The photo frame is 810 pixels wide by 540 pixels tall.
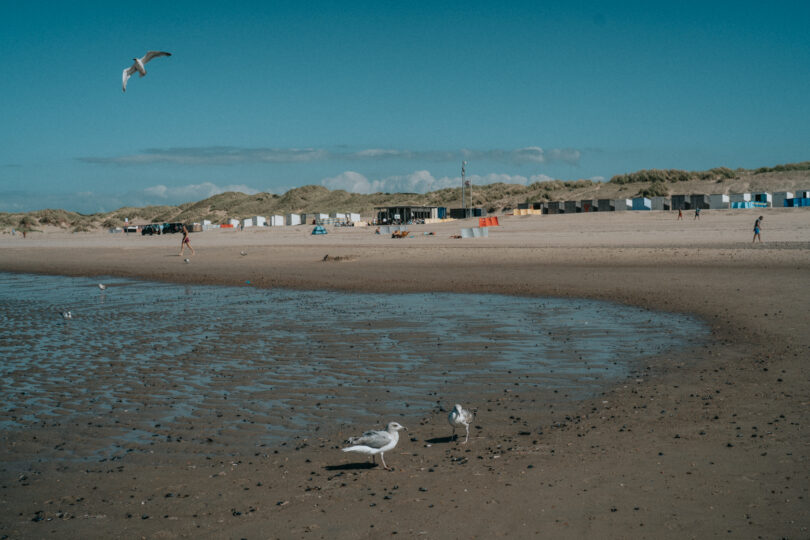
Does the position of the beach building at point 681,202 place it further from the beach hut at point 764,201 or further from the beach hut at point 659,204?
the beach hut at point 764,201

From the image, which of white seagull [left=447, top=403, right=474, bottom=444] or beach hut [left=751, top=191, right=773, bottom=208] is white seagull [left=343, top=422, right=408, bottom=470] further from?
beach hut [left=751, top=191, right=773, bottom=208]

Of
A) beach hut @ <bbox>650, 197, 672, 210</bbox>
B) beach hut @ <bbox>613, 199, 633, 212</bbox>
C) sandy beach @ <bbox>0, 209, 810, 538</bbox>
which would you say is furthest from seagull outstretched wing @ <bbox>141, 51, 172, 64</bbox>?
beach hut @ <bbox>650, 197, 672, 210</bbox>

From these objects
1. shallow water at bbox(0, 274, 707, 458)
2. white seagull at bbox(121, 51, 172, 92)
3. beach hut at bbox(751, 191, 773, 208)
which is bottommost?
shallow water at bbox(0, 274, 707, 458)

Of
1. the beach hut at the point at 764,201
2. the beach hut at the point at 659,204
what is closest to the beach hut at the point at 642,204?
the beach hut at the point at 659,204

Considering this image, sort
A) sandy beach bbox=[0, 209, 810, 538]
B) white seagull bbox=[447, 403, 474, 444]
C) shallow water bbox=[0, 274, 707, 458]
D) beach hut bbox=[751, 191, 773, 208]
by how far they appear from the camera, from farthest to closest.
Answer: beach hut bbox=[751, 191, 773, 208], shallow water bbox=[0, 274, 707, 458], white seagull bbox=[447, 403, 474, 444], sandy beach bbox=[0, 209, 810, 538]

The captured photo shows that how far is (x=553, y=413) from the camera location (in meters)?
7.99

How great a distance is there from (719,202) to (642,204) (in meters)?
6.88

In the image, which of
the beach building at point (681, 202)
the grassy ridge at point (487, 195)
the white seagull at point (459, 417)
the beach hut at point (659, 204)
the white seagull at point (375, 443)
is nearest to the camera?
the white seagull at point (375, 443)

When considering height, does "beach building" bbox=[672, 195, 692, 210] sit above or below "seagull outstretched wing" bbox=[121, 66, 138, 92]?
below

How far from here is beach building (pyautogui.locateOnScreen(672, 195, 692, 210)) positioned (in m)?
65.9

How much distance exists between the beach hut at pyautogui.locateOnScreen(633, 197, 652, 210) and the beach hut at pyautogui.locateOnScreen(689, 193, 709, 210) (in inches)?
159

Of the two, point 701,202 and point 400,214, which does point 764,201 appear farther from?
point 400,214

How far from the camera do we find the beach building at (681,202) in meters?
65.9

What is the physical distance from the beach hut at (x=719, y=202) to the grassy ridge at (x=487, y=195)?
673 inches
